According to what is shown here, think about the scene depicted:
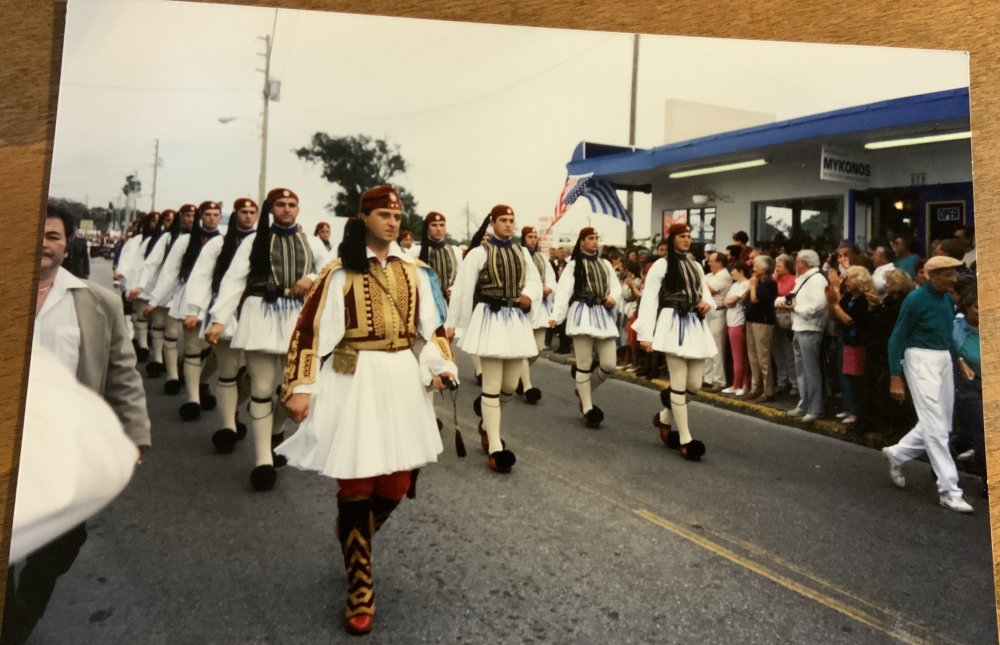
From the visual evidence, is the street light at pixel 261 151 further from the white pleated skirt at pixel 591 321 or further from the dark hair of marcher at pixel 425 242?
the white pleated skirt at pixel 591 321

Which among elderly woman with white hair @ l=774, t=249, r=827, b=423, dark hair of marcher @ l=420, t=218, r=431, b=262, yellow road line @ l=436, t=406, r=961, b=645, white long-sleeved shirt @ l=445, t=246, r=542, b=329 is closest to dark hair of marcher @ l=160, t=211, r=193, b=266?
dark hair of marcher @ l=420, t=218, r=431, b=262

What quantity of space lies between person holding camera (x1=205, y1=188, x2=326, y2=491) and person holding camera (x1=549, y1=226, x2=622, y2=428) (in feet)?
2.62

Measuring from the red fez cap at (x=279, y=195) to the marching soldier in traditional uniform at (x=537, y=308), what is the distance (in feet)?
2.28

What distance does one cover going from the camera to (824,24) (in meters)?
2.29

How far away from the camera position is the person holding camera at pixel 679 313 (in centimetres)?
228

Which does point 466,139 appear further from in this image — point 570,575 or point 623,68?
point 570,575

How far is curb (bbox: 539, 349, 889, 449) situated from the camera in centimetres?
223

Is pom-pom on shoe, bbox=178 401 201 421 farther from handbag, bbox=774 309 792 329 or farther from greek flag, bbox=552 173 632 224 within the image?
handbag, bbox=774 309 792 329

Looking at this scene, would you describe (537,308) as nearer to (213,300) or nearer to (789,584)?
(213,300)

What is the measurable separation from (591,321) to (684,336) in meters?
0.33

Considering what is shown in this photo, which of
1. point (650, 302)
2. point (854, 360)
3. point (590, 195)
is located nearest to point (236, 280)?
point (590, 195)

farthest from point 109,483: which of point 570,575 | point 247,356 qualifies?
point 570,575

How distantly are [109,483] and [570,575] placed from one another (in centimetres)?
123

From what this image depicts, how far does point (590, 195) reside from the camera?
2.20 meters
